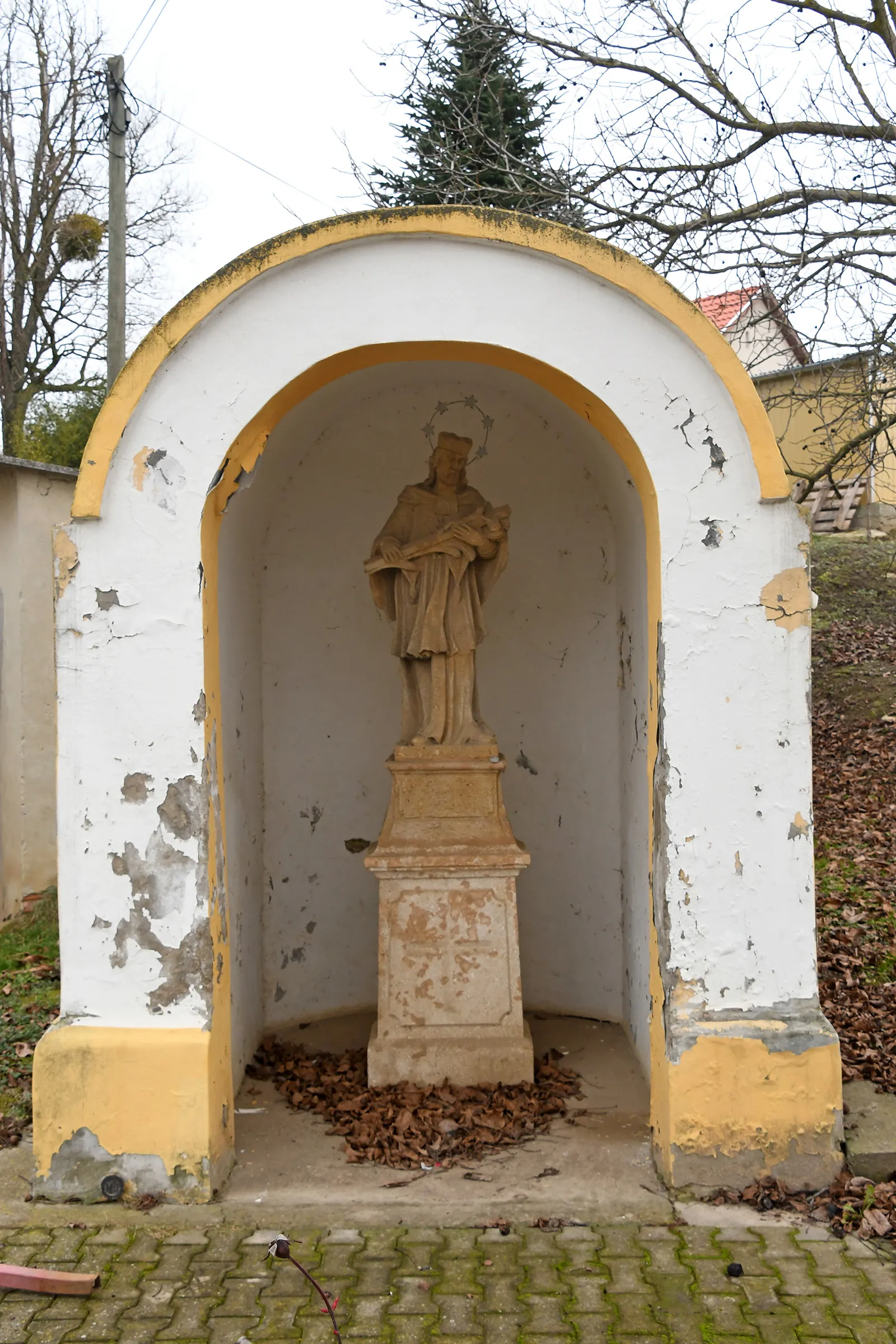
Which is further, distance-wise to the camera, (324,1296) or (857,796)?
(857,796)

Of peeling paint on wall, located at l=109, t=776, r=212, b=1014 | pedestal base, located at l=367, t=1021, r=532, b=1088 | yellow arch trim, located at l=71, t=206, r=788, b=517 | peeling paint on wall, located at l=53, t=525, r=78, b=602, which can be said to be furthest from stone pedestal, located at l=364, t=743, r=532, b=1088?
yellow arch trim, located at l=71, t=206, r=788, b=517

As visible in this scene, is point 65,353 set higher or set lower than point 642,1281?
higher

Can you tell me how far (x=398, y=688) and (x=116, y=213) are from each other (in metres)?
6.09

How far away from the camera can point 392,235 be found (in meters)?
4.05

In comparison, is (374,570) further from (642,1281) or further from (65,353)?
(65,353)

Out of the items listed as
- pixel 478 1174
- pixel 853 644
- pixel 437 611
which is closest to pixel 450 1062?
pixel 478 1174

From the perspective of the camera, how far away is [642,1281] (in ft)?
11.1

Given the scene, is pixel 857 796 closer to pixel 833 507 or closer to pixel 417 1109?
pixel 417 1109

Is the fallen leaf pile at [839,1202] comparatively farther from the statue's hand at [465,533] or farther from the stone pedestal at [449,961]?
the statue's hand at [465,533]

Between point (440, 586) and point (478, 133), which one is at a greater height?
point (478, 133)

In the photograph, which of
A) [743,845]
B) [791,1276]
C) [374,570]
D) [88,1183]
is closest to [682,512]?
[743,845]

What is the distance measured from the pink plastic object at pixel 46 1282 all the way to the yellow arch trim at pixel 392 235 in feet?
8.33

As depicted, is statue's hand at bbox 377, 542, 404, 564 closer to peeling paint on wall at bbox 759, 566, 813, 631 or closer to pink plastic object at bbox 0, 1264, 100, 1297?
peeling paint on wall at bbox 759, 566, 813, 631

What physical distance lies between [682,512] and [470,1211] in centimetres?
265
